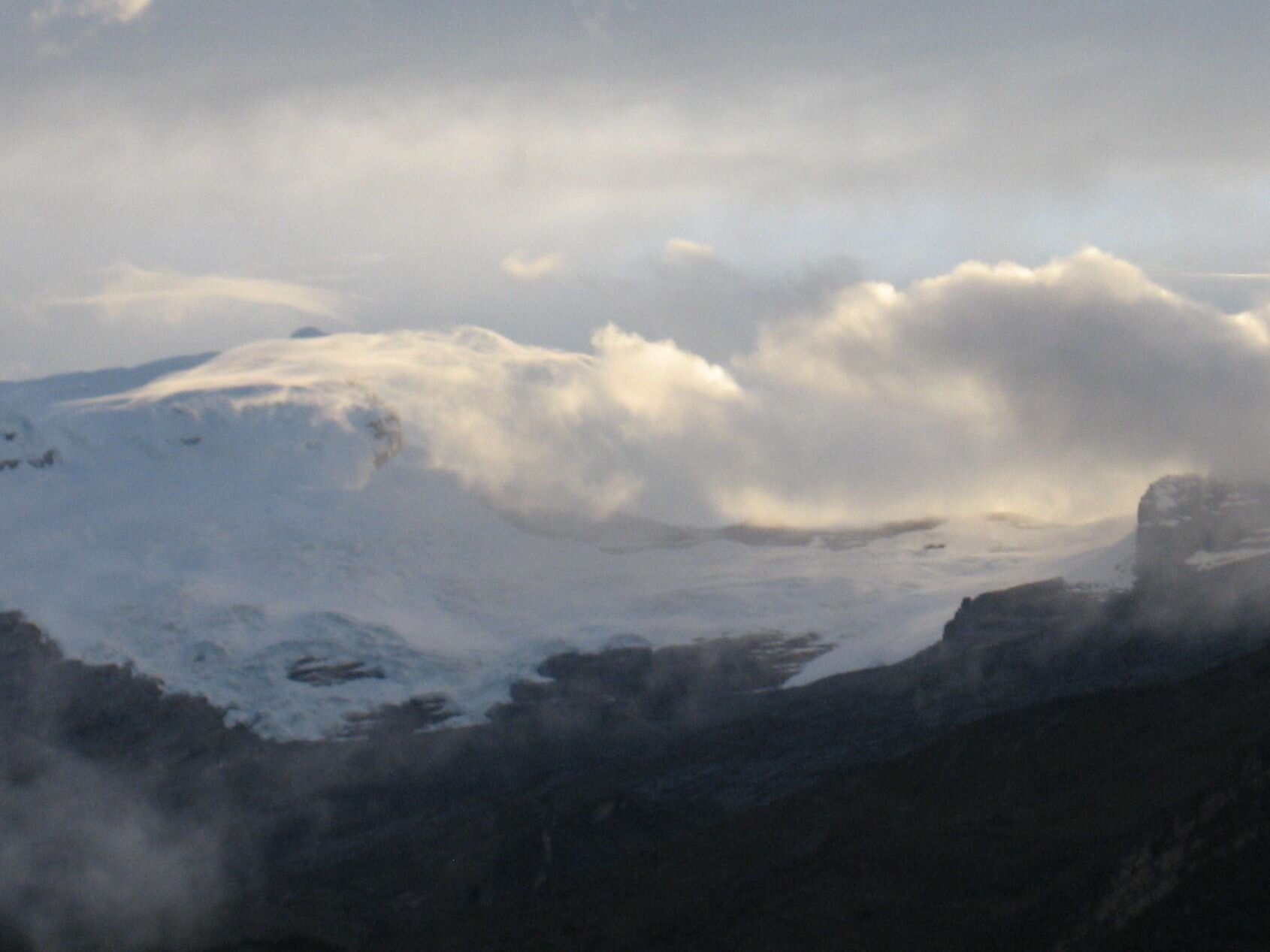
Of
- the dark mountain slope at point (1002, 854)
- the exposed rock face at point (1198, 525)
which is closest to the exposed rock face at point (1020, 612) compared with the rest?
the exposed rock face at point (1198, 525)

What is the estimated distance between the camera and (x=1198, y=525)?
172375 mm

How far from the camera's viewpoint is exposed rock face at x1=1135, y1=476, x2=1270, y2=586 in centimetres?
16312

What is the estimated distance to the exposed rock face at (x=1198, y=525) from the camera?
16312 centimetres

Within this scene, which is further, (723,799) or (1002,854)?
(723,799)

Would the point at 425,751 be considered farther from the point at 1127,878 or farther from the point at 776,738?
the point at 1127,878

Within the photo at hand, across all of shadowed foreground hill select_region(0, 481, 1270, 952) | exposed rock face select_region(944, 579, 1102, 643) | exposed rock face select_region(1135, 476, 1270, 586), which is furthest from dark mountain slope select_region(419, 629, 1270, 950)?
exposed rock face select_region(1135, 476, 1270, 586)

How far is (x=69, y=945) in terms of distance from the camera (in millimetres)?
94000

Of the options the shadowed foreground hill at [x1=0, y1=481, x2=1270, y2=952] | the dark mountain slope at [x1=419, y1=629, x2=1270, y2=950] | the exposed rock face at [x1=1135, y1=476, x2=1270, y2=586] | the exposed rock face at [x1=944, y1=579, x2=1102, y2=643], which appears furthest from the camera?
the exposed rock face at [x1=1135, y1=476, x2=1270, y2=586]

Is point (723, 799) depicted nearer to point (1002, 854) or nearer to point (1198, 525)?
point (1002, 854)

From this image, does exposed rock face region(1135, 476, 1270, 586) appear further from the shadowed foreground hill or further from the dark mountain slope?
the dark mountain slope

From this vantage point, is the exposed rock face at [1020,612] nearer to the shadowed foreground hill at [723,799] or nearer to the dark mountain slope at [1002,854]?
the shadowed foreground hill at [723,799]

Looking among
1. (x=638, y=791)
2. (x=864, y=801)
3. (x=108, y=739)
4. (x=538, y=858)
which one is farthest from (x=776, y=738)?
(x=108, y=739)

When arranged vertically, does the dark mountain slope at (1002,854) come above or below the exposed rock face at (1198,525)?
below

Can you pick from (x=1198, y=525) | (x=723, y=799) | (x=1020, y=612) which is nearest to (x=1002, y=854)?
(x=723, y=799)
